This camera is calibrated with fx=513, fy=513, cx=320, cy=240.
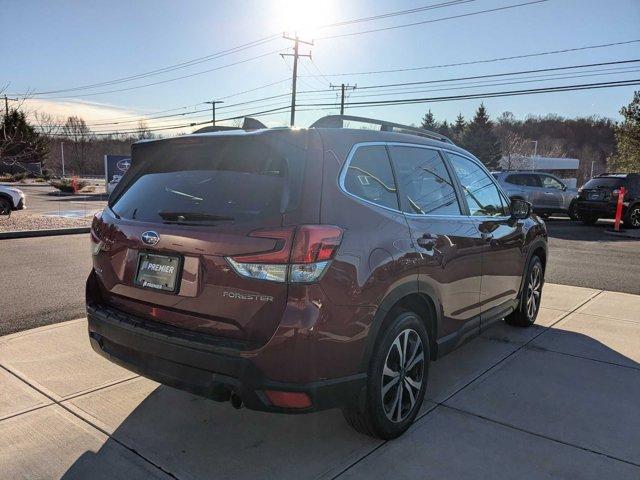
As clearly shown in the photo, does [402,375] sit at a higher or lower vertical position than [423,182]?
lower

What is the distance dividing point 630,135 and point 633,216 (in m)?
14.5

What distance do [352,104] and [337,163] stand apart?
3541 cm

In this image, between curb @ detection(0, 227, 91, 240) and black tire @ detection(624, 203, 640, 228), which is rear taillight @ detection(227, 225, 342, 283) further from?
black tire @ detection(624, 203, 640, 228)

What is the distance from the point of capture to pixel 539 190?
61.3 feet

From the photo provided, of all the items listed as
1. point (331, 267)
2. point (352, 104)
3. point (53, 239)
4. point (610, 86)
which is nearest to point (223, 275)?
point (331, 267)

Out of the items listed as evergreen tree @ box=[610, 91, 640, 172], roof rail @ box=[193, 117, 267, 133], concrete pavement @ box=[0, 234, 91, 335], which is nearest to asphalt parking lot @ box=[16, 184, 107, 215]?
concrete pavement @ box=[0, 234, 91, 335]

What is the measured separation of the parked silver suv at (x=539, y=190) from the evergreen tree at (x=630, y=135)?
12449 millimetres

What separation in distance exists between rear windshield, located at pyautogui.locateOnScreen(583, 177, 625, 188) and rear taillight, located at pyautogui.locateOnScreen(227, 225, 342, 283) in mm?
17324

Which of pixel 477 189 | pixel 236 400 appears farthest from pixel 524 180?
pixel 236 400

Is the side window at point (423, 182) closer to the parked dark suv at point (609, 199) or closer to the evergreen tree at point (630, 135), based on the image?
the parked dark suv at point (609, 199)

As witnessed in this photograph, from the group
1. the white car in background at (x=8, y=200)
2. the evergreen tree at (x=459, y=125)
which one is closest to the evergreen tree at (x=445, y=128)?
the evergreen tree at (x=459, y=125)

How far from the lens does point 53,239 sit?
1155 centimetres

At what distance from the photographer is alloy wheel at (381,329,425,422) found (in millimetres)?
2941

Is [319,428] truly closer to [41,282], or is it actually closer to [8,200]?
[41,282]
